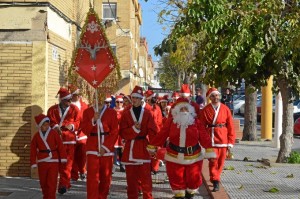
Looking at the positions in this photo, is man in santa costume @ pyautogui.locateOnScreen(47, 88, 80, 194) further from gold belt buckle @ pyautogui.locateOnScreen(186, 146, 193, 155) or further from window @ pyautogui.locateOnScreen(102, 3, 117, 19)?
window @ pyautogui.locateOnScreen(102, 3, 117, 19)

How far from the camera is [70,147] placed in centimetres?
1096

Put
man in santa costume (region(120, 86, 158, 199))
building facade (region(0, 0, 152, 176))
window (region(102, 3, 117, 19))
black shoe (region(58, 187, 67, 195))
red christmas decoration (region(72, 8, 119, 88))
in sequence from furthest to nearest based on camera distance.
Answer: window (region(102, 3, 117, 19))
building facade (region(0, 0, 152, 176))
black shoe (region(58, 187, 67, 195))
red christmas decoration (region(72, 8, 119, 88))
man in santa costume (region(120, 86, 158, 199))

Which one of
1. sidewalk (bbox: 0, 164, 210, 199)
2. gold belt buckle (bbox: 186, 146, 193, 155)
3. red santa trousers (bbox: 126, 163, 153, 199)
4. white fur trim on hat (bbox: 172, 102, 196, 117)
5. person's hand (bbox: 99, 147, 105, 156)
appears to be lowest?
sidewalk (bbox: 0, 164, 210, 199)

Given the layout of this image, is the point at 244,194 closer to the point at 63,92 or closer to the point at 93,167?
the point at 93,167

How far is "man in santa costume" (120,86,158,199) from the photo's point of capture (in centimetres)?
904

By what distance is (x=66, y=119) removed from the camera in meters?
10.8

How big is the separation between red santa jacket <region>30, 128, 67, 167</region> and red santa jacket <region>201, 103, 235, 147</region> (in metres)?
2.99

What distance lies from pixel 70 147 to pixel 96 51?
2074mm

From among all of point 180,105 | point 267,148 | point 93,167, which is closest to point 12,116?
point 93,167

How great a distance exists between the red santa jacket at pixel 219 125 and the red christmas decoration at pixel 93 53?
2094 mm

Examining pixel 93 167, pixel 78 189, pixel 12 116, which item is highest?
pixel 12 116

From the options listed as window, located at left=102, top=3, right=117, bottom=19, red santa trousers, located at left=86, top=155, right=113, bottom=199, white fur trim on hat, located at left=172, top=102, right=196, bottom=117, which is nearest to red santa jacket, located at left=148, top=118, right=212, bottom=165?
white fur trim on hat, located at left=172, top=102, right=196, bottom=117

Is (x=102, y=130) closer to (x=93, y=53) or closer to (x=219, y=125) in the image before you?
(x=93, y=53)

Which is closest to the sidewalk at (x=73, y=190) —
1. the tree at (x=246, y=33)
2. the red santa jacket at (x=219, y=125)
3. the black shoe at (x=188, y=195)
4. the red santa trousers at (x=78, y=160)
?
the red santa trousers at (x=78, y=160)
